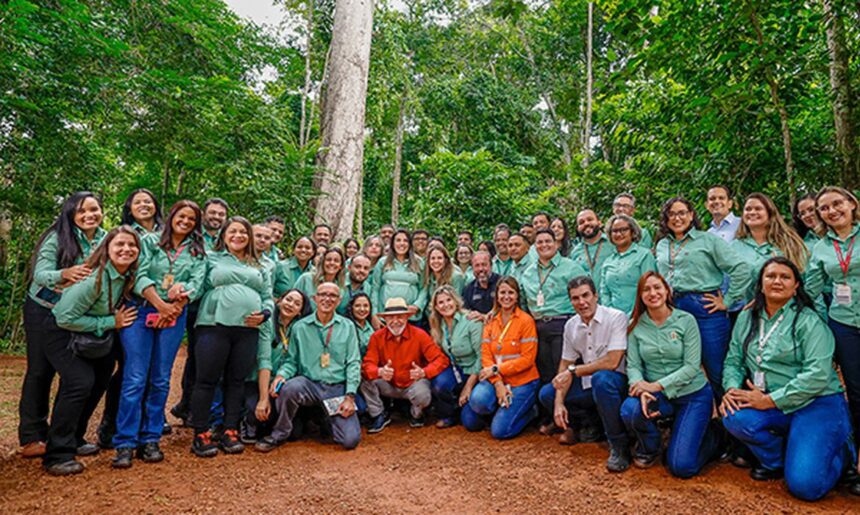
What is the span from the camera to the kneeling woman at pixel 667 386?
3.69 meters

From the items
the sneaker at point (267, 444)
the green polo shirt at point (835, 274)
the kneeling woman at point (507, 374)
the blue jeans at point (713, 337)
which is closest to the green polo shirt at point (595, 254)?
the kneeling woman at point (507, 374)

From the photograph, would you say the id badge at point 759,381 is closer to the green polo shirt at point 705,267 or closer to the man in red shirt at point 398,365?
the green polo shirt at point 705,267

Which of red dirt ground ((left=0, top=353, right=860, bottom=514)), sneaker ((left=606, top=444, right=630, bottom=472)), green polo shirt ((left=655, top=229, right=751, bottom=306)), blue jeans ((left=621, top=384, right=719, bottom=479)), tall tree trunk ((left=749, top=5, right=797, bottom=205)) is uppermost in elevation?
tall tree trunk ((left=749, top=5, right=797, bottom=205))

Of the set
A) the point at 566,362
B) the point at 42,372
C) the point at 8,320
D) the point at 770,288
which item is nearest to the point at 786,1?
the point at 770,288

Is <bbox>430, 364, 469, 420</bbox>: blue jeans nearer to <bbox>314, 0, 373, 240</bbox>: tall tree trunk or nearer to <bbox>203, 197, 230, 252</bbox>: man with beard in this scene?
<bbox>203, 197, 230, 252</bbox>: man with beard

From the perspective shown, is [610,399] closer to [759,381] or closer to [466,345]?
[759,381]

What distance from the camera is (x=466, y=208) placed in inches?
416

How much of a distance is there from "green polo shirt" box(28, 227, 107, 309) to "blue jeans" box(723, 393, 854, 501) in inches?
186

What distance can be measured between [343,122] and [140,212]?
5470 millimetres

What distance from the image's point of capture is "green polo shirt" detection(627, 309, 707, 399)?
3766mm

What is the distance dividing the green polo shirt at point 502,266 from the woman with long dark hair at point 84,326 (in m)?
3.72

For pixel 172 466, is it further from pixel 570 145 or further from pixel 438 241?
pixel 570 145

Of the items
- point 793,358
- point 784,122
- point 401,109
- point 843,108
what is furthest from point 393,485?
point 401,109

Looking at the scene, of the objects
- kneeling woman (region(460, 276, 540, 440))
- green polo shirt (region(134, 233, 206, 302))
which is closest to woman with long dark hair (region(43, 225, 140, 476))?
green polo shirt (region(134, 233, 206, 302))
